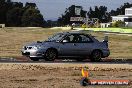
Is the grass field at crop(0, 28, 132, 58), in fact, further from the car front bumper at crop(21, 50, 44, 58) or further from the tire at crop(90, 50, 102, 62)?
the tire at crop(90, 50, 102, 62)

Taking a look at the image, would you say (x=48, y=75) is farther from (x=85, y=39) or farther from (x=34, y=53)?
(x=85, y=39)

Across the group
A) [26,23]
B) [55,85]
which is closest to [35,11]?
[26,23]

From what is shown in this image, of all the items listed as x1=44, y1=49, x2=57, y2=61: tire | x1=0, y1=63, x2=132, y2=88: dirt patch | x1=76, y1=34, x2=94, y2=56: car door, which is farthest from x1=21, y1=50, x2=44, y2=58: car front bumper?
x1=0, y1=63, x2=132, y2=88: dirt patch

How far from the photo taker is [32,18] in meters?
162

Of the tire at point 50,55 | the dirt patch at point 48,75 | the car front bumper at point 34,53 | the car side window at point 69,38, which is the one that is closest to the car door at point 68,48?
the car side window at point 69,38

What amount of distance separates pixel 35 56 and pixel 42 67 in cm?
407

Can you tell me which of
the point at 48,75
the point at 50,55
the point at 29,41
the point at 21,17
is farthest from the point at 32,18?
the point at 48,75

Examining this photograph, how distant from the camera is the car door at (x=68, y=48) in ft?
78.9

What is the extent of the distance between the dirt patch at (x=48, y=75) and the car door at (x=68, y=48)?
3.20 m

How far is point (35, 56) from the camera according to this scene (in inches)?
937

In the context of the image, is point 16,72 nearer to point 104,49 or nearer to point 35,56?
point 35,56

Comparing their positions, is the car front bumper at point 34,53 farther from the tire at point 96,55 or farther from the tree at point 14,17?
the tree at point 14,17

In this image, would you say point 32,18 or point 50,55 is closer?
point 50,55

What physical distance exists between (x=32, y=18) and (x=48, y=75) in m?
146
